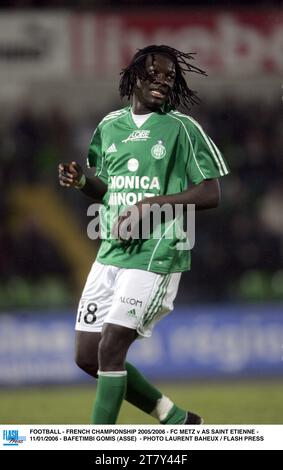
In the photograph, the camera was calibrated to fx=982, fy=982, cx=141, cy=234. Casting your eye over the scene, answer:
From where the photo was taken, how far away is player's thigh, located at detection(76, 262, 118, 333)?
5.53m

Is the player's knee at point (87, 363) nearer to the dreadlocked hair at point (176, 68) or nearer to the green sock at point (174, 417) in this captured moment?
the green sock at point (174, 417)

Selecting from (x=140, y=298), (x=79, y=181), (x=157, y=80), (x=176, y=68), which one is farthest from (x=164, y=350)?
(x=157, y=80)

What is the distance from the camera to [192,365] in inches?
401

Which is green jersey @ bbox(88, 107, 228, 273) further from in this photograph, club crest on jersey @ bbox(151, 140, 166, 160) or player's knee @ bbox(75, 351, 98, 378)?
player's knee @ bbox(75, 351, 98, 378)

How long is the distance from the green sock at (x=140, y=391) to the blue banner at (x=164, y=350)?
4.32 metres

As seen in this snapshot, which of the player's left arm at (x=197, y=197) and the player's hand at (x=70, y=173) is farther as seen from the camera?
the player's hand at (x=70, y=173)

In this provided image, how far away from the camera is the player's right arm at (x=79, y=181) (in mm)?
5566

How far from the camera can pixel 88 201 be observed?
12273 millimetres

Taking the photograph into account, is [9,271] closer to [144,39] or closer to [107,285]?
[144,39]

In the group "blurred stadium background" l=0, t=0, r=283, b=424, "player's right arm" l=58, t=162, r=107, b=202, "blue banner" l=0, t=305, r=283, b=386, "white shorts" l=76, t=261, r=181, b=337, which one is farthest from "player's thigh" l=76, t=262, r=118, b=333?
"blue banner" l=0, t=305, r=283, b=386

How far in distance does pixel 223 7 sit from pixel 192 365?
14.5ft

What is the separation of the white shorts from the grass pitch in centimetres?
168

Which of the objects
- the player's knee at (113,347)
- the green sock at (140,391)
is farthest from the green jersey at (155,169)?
the green sock at (140,391)

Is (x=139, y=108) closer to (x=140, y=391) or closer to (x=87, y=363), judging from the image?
(x=87, y=363)
